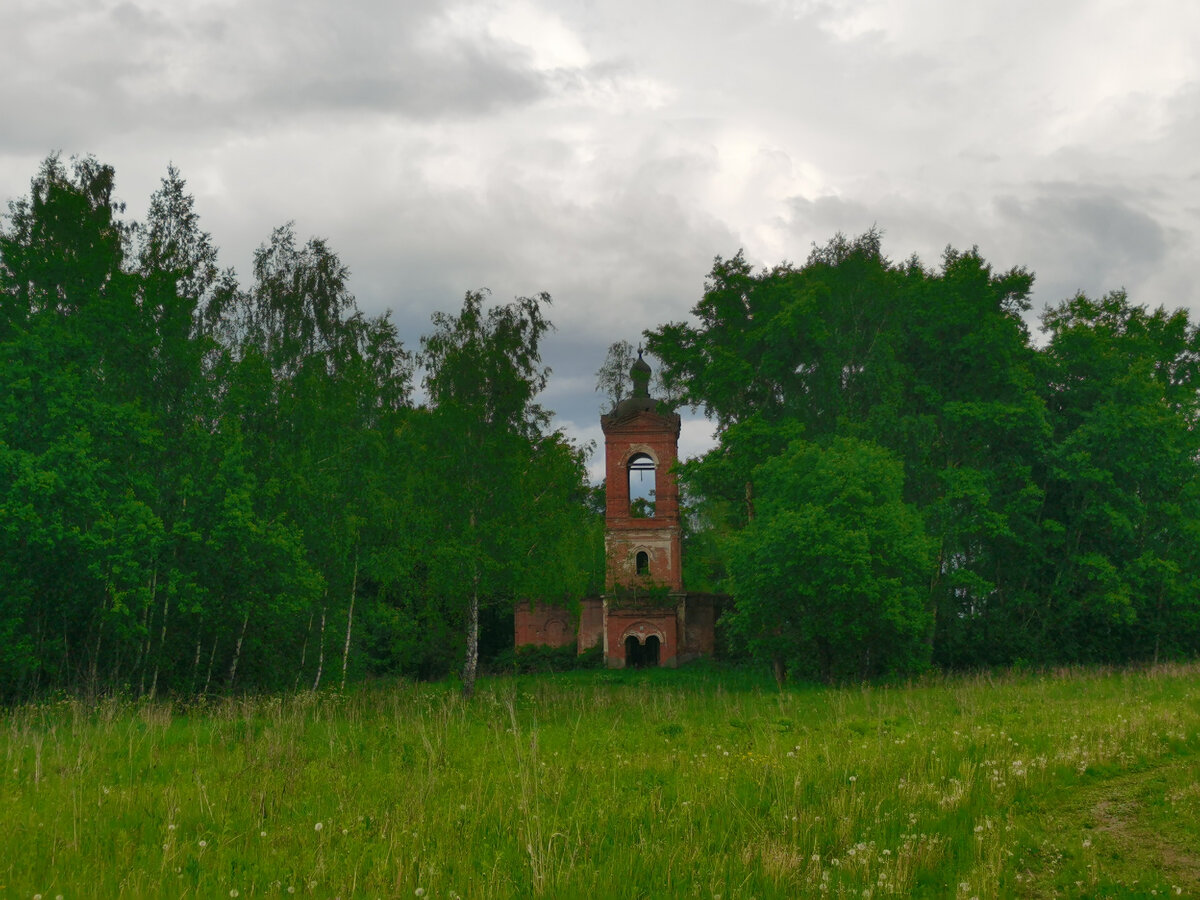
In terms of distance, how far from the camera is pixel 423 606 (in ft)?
99.1

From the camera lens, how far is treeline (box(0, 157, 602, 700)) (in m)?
16.0

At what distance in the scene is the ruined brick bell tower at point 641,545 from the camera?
36.3 metres

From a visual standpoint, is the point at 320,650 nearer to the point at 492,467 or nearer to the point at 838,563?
the point at 492,467

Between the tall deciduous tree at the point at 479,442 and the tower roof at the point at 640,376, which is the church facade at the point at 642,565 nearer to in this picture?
the tower roof at the point at 640,376

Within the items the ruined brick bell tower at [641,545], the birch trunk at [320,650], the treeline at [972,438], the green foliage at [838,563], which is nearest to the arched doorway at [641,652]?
the ruined brick bell tower at [641,545]

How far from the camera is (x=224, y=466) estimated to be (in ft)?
59.5

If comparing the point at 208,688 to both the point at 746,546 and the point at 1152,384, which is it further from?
the point at 1152,384

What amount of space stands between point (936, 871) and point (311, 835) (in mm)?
4679

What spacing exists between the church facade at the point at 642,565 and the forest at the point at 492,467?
2.84 metres

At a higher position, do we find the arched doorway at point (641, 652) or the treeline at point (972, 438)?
the treeline at point (972, 438)

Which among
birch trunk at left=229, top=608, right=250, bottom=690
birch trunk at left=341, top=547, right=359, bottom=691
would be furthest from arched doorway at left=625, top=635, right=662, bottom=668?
birch trunk at left=229, top=608, right=250, bottom=690

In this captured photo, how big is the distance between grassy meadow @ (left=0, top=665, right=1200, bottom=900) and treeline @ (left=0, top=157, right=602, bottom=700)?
4.00 meters

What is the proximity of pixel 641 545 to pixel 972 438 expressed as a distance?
14.0 m

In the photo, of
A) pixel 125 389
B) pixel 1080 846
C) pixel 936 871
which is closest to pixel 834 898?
pixel 936 871
